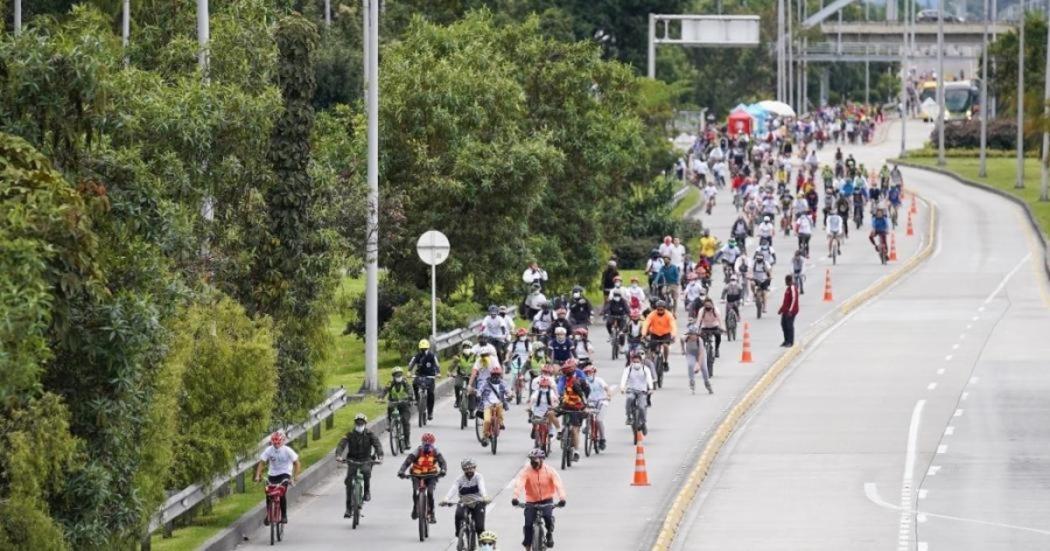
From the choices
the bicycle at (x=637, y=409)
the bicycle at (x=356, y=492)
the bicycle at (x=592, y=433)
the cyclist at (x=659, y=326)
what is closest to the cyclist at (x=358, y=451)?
the bicycle at (x=356, y=492)

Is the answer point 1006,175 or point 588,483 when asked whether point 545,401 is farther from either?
point 1006,175

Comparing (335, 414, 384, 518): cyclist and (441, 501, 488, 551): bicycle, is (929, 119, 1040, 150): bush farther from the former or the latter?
(441, 501, 488, 551): bicycle

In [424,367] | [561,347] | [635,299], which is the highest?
[635,299]

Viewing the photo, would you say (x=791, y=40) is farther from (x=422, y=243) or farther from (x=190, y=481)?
(x=190, y=481)

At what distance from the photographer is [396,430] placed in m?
37.5

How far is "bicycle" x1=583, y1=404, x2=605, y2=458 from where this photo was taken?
3659cm

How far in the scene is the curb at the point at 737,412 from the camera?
101ft

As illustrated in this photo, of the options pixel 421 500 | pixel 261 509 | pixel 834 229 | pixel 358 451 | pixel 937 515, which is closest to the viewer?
pixel 421 500

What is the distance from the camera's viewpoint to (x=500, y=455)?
37.4 meters

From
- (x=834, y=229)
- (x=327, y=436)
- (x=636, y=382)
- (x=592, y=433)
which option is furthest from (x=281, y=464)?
(x=834, y=229)

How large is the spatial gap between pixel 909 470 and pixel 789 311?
14536mm

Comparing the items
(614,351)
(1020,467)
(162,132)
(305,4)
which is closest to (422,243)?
(614,351)

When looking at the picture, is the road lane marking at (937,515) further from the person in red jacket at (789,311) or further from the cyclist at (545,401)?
the person in red jacket at (789,311)

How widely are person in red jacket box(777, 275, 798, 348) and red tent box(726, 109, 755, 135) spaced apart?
225ft
